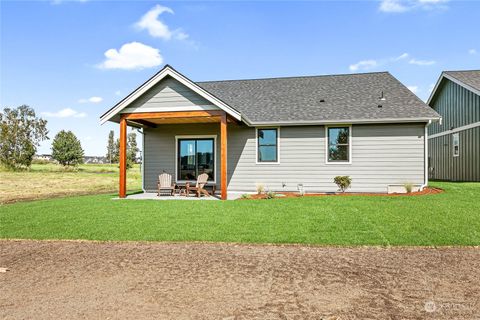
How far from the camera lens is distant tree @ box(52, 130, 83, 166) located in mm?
47156

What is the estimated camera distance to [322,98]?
15.9 meters

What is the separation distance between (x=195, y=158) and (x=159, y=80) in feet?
14.6

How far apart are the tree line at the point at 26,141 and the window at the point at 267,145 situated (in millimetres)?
37023

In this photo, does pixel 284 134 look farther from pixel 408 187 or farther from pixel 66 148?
pixel 66 148

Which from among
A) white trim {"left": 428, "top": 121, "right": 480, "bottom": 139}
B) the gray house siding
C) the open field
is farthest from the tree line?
white trim {"left": 428, "top": 121, "right": 480, "bottom": 139}

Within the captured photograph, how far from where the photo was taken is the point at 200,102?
12.3m

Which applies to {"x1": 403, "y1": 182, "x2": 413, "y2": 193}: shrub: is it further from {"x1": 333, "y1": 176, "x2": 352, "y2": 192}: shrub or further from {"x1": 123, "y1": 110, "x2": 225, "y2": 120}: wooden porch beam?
{"x1": 123, "y1": 110, "x2": 225, "y2": 120}: wooden porch beam

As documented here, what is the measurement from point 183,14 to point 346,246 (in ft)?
37.0

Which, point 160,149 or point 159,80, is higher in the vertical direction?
point 159,80

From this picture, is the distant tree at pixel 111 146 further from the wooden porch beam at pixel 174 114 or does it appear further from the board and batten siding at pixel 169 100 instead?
the board and batten siding at pixel 169 100

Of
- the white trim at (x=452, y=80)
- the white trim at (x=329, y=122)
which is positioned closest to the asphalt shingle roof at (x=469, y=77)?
the white trim at (x=452, y=80)

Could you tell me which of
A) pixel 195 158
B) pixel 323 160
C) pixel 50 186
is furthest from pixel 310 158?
pixel 50 186

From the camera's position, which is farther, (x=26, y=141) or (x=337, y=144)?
(x=26, y=141)

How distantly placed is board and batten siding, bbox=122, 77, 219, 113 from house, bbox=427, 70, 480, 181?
1516 centimetres
